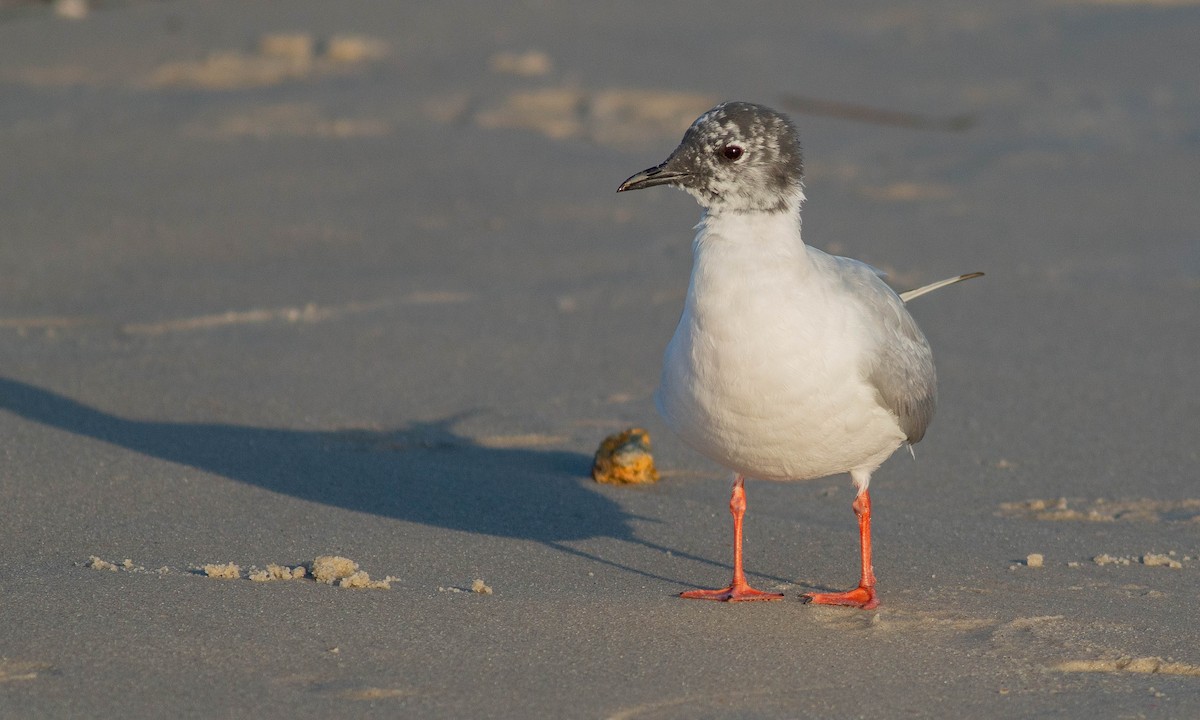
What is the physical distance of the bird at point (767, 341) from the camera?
4047mm

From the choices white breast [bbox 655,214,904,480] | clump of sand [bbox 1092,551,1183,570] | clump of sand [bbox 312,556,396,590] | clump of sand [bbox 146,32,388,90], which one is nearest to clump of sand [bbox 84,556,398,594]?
clump of sand [bbox 312,556,396,590]

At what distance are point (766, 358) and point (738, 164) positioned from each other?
577mm

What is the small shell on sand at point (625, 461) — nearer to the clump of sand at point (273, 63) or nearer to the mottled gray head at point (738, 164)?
the mottled gray head at point (738, 164)

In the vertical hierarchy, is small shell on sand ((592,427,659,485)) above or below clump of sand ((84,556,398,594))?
above

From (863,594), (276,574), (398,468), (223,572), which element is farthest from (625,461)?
(223,572)

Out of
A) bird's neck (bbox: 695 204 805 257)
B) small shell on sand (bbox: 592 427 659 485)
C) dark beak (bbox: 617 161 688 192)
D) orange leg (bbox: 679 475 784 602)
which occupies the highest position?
dark beak (bbox: 617 161 688 192)

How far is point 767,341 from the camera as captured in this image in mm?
4020

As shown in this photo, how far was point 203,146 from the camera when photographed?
9234 mm

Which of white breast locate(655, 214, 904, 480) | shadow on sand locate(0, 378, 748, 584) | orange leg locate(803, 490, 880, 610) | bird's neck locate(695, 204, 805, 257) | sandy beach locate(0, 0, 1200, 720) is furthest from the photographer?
shadow on sand locate(0, 378, 748, 584)

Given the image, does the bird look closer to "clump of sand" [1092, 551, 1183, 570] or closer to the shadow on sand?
the shadow on sand

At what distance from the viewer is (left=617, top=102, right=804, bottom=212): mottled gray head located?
4.21 metres

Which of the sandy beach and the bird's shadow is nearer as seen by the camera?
the sandy beach

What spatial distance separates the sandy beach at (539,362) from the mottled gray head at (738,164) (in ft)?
3.75

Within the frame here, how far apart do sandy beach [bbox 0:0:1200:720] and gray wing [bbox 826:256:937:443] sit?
19.8 inches
